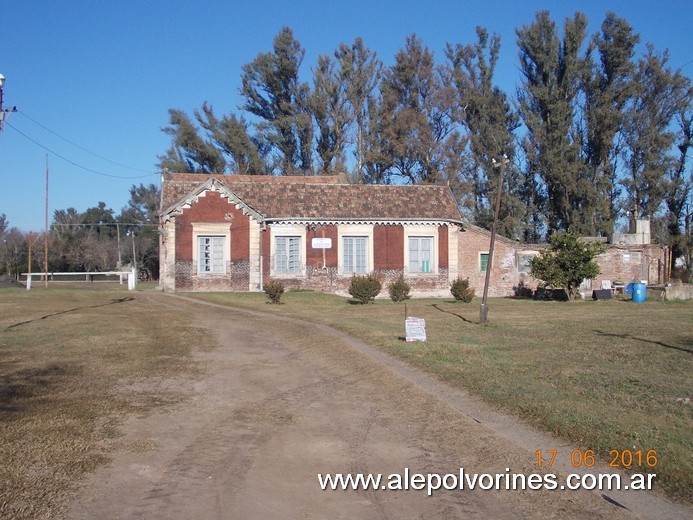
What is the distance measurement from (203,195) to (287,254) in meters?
5.19

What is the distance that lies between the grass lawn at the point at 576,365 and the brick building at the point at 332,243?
934 centimetres

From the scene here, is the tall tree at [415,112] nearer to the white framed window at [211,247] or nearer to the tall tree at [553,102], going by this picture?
the tall tree at [553,102]

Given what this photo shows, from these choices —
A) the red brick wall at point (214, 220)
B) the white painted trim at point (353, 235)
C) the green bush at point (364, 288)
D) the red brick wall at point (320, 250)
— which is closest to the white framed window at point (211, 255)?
the red brick wall at point (214, 220)

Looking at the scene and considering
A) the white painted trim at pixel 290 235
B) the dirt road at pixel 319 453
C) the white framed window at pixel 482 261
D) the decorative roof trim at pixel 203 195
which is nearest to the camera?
the dirt road at pixel 319 453

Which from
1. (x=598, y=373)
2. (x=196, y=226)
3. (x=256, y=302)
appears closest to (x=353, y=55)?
(x=196, y=226)

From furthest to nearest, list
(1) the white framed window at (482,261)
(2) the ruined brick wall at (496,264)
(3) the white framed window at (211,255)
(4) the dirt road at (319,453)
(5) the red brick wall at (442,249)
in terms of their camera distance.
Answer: (1) the white framed window at (482,261)
(2) the ruined brick wall at (496,264)
(5) the red brick wall at (442,249)
(3) the white framed window at (211,255)
(4) the dirt road at (319,453)

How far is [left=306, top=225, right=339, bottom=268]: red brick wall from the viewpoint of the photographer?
116 ft

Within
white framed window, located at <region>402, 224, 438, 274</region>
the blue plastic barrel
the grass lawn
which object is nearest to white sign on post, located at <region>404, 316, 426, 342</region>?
the grass lawn

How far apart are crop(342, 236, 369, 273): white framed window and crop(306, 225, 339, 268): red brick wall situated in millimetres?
531

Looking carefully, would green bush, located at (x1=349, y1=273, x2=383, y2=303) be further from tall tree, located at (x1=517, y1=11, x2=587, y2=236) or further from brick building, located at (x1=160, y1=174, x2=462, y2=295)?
tall tree, located at (x1=517, y1=11, x2=587, y2=236)

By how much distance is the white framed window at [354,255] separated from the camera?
117 ft

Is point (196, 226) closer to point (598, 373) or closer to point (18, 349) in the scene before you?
point (18, 349)

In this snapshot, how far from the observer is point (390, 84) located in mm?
52844

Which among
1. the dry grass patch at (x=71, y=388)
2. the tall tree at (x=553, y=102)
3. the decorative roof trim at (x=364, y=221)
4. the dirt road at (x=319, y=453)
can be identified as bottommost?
the dirt road at (x=319, y=453)
